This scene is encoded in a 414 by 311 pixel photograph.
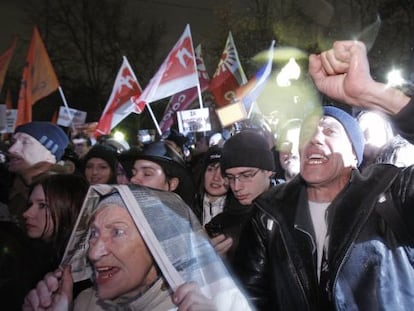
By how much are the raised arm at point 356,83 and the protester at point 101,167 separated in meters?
3.61

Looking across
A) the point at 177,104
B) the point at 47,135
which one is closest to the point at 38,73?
the point at 177,104

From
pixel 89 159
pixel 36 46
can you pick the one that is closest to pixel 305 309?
pixel 89 159

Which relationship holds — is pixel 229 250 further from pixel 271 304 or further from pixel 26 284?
pixel 26 284

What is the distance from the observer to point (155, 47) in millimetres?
28312

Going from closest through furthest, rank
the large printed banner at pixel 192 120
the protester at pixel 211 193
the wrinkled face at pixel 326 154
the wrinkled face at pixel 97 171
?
the wrinkled face at pixel 326 154
the protester at pixel 211 193
the wrinkled face at pixel 97 171
the large printed banner at pixel 192 120

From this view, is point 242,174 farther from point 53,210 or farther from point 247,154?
point 53,210

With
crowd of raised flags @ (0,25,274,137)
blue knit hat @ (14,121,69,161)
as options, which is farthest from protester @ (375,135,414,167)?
crowd of raised flags @ (0,25,274,137)

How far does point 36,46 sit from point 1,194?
3.37 m

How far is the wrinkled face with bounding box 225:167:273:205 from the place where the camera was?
3.63m

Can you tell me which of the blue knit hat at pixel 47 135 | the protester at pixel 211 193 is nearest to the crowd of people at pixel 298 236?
the protester at pixel 211 193

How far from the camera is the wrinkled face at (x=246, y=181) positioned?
3.63 meters

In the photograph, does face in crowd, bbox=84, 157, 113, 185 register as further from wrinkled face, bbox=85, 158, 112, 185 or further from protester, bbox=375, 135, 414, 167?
protester, bbox=375, 135, 414, 167

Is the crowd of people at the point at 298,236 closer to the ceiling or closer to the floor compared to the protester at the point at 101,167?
closer to the floor

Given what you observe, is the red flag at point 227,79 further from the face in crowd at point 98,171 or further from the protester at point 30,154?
the protester at point 30,154
